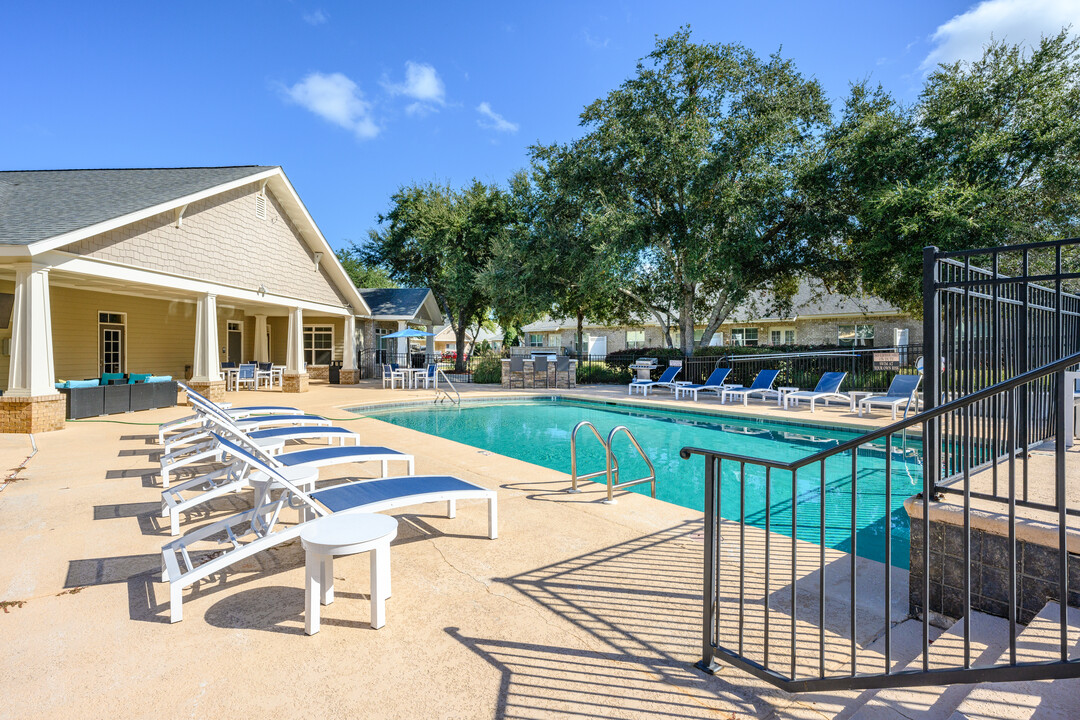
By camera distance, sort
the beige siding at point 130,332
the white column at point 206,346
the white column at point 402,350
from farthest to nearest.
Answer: the white column at point 402,350 < the beige siding at point 130,332 < the white column at point 206,346

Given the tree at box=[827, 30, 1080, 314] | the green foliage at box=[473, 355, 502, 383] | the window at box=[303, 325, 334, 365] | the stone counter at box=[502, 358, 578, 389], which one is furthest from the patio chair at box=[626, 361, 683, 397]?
the window at box=[303, 325, 334, 365]

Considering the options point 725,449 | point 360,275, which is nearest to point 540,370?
point 725,449

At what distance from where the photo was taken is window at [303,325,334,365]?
21922 mm

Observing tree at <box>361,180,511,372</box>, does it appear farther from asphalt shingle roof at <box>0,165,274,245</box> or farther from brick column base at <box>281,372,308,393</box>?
asphalt shingle roof at <box>0,165,274,245</box>

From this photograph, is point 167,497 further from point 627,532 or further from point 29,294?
point 29,294

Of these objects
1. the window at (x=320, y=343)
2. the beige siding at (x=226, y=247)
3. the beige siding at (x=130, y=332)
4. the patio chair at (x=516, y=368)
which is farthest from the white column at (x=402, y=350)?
the patio chair at (x=516, y=368)

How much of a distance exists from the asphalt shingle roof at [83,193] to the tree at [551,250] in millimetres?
8655

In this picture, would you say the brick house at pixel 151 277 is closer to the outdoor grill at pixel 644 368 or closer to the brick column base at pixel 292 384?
the brick column base at pixel 292 384

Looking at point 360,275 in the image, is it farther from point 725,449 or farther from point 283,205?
point 725,449

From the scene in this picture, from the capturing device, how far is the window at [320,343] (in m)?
21.9

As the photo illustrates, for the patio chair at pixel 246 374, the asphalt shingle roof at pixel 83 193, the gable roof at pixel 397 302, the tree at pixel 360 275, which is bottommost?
the patio chair at pixel 246 374

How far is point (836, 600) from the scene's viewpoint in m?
3.10

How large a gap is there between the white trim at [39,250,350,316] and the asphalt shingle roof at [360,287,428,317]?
570cm

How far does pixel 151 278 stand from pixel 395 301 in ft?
40.3
